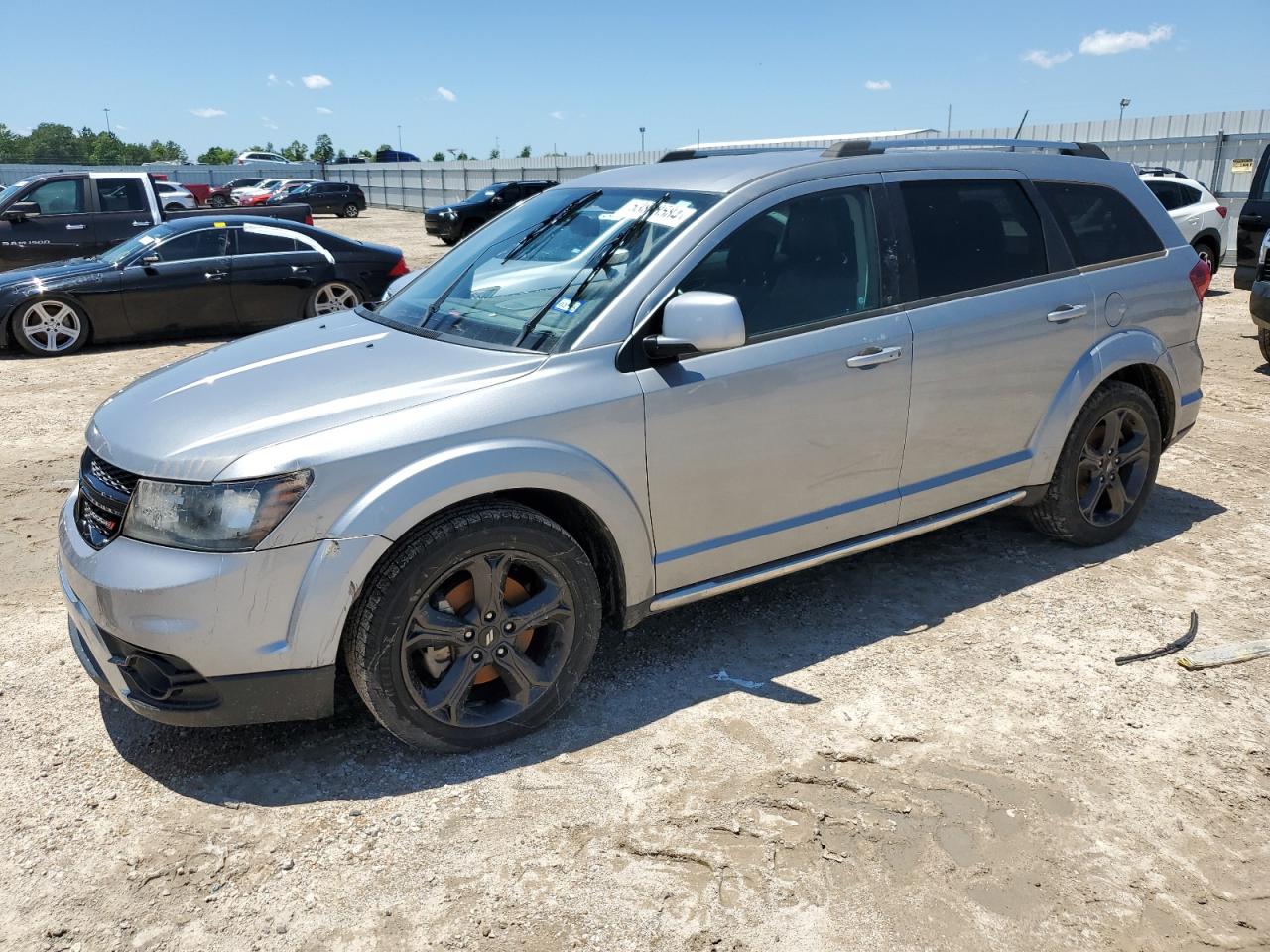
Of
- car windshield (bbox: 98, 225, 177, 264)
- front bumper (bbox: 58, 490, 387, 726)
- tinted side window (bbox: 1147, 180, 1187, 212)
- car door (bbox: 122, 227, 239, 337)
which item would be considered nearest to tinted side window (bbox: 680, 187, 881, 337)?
front bumper (bbox: 58, 490, 387, 726)

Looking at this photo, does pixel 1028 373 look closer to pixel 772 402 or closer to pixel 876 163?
pixel 876 163

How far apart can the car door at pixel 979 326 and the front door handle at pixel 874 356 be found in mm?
112

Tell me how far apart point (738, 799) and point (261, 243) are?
9.79 metres

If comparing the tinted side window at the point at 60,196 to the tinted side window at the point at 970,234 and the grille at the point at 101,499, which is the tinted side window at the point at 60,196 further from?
the tinted side window at the point at 970,234

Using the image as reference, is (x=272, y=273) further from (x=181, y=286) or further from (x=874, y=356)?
(x=874, y=356)

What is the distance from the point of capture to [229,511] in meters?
2.94

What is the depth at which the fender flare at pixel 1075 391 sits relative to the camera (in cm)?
460

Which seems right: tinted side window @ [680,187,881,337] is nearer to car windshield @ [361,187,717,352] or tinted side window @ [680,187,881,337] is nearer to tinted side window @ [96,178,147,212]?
car windshield @ [361,187,717,352]

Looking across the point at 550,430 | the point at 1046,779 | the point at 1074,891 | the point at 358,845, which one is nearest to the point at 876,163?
the point at 550,430

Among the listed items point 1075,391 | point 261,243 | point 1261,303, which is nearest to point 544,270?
point 1075,391

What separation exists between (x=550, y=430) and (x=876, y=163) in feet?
6.11

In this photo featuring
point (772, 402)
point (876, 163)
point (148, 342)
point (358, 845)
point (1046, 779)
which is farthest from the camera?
point (148, 342)

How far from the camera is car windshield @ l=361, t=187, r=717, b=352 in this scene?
3.61 m

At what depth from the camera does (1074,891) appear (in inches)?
108
